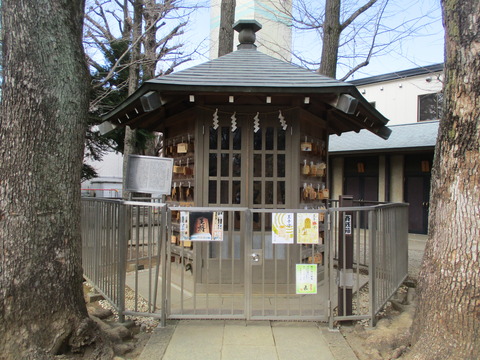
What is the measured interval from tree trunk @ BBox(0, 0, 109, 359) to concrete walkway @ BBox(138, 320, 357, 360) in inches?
33.4

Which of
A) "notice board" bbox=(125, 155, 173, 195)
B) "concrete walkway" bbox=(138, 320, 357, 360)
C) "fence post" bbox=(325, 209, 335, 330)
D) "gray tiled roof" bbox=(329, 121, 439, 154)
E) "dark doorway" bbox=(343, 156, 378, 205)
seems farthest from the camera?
"dark doorway" bbox=(343, 156, 378, 205)

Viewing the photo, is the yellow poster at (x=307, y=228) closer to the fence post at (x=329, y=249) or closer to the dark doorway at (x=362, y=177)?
the fence post at (x=329, y=249)

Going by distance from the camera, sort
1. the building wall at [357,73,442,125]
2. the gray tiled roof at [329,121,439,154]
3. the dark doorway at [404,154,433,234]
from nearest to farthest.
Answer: the gray tiled roof at [329,121,439,154] → the dark doorway at [404,154,433,234] → the building wall at [357,73,442,125]

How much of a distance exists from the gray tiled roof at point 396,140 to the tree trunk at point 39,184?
37.7ft

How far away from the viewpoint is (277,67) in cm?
553

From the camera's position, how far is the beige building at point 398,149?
12867 millimetres

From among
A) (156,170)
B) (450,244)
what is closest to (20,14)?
(156,170)

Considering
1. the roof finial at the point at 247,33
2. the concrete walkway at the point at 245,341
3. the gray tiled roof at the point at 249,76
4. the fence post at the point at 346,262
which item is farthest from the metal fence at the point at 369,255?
the roof finial at the point at 247,33

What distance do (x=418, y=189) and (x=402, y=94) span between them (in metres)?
5.21

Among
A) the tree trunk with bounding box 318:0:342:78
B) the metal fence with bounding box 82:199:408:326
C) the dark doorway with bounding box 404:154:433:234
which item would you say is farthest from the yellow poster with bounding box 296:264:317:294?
the dark doorway with bounding box 404:154:433:234

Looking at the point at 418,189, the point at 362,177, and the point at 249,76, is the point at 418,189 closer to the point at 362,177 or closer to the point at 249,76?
the point at 362,177

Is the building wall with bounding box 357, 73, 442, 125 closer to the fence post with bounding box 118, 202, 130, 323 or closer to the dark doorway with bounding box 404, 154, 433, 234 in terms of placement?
the dark doorway with bounding box 404, 154, 433, 234

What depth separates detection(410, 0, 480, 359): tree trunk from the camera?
2895mm

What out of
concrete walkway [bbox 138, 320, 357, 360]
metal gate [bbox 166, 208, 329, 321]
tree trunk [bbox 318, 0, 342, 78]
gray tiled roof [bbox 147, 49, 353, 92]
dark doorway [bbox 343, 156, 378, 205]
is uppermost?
tree trunk [bbox 318, 0, 342, 78]
